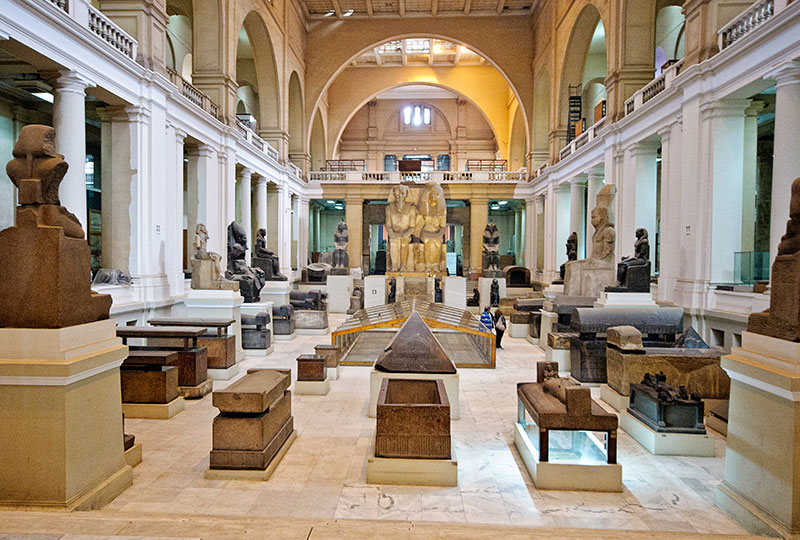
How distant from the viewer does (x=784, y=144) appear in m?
8.19

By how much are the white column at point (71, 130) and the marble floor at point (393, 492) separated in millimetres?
5478

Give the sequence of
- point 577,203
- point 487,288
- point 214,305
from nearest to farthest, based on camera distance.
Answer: point 214,305 < point 487,288 < point 577,203

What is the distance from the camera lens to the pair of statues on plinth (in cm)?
1609

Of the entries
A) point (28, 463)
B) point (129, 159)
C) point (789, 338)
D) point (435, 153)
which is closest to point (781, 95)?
point (789, 338)

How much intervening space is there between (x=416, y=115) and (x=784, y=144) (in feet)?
102

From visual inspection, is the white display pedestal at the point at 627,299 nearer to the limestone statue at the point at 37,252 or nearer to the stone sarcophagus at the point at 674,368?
the stone sarcophagus at the point at 674,368

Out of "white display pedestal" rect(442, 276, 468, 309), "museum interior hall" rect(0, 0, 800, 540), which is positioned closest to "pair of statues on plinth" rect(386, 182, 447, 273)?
"museum interior hall" rect(0, 0, 800, 540)

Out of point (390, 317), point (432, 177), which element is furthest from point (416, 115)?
point (390, 317)

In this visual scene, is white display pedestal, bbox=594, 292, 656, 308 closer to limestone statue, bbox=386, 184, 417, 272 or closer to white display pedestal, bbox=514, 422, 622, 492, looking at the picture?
white display pedestal, bbox=514, 422, 622, 492

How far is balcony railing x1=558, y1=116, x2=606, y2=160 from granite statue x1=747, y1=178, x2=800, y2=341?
1426cm

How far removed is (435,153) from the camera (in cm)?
3728

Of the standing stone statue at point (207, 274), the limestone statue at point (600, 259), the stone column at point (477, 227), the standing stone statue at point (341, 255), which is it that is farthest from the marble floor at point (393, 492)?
the stone column at point (477, 227)

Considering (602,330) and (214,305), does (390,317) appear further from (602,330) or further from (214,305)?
(602,330)

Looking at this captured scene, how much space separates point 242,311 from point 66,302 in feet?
24.0
